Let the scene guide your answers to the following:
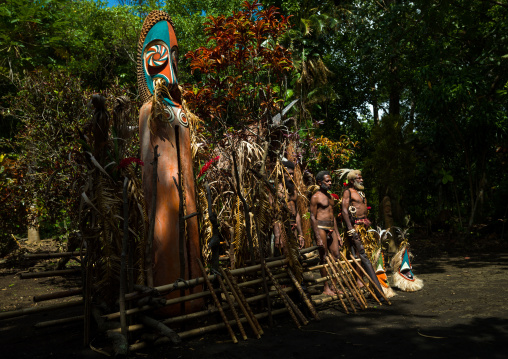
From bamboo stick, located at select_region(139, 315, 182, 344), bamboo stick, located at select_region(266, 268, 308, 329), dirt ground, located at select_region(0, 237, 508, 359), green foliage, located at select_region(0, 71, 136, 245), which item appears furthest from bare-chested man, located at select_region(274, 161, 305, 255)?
green foliage, located at select_region(0, 71, 136, 245)

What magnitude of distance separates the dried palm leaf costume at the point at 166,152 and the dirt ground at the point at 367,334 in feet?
3.16

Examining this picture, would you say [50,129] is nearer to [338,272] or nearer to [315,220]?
[315,220]

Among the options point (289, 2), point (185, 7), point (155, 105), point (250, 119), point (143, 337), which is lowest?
point (143, 337)

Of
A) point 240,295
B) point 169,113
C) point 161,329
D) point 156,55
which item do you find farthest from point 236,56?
point 161,329

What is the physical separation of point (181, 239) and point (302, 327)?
1.84 metres

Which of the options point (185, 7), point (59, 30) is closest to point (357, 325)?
point (59, 30)

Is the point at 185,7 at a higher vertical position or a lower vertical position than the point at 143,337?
higher

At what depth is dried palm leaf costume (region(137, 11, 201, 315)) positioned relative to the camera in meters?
4.86

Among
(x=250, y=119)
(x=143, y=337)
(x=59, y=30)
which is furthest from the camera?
(x=59, y=30)

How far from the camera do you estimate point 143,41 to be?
555 centimetres

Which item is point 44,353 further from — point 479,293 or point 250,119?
point 479,293

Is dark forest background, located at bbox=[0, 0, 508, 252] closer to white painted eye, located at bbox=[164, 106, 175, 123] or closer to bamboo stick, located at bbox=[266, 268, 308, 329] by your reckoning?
white painted eye, located at bbox=[164, 106, 175, 123]

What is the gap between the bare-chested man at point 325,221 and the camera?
6.53m

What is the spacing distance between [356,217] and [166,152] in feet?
11.5
